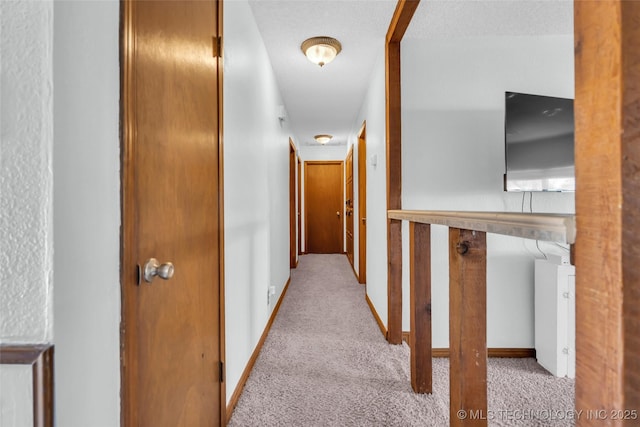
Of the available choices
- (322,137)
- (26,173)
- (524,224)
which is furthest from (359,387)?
(322,137)

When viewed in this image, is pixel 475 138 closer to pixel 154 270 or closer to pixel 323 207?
pixel 154 270

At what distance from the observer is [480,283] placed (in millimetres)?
1023

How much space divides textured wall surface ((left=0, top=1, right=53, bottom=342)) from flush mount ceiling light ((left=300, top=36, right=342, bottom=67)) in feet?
6.48

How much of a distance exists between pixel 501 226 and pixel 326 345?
5.71 feet

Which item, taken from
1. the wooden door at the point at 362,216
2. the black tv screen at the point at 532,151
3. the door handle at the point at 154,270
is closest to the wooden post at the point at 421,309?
the black tv screen at the point at 532,151

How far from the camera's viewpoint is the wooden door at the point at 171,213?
710 millimetres

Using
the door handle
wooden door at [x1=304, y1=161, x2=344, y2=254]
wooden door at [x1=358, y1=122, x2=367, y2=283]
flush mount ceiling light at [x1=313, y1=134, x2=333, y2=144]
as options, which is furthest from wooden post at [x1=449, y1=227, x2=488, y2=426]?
wooden door at [x1=304, y1=161, x2=344, y2=254]

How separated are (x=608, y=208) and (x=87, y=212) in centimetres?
95

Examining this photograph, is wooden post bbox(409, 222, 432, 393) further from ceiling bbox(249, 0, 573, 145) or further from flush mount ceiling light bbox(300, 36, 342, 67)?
flush mount ceiling light bbox(300, 36, 342, 67)

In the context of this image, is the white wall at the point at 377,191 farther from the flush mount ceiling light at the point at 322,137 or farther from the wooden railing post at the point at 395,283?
the flush mount ceiling light at the point at 322,137

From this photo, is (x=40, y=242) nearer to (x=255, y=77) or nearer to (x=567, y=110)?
(x=255, y=77)

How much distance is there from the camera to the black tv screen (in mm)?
1907

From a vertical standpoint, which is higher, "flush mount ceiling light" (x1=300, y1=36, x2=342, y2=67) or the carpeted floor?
"flush mount ceiling light" (x1=300, y1=36, x2=342, y2=67)

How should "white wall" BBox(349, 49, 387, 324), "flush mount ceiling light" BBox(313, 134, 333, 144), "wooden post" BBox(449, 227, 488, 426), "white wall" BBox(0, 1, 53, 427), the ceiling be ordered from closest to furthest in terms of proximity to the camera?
"white wall" BBox(0, 1, 53, 427)
"wooden post" BBox(449, 227, 488, 426)
the ceiling
"white wall" BBox(349, 49, 387, 324)
"flush mount ceiling light" BBox(313, 134, 333, 144)
